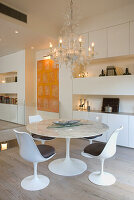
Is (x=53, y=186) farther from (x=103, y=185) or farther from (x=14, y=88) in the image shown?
(x=14, y=88)

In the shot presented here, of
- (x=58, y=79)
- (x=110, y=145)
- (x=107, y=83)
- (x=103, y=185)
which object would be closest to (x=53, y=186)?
(x=103, y=185)

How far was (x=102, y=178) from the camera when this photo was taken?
2.32 meters

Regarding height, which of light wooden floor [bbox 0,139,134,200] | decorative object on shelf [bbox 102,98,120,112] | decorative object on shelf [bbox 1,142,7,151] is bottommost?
light wooden floor [bbox 0,139,134,200]

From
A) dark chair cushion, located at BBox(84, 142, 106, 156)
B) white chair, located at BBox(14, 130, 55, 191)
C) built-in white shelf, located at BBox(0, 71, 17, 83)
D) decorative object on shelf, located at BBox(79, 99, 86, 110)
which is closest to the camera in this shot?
white chair, located at BBox(14, 130, 55, 191)

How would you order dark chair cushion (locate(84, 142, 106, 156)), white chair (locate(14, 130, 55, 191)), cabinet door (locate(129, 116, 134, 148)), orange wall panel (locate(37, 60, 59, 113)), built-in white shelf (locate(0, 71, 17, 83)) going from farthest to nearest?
built-in white shelf (locate(0, 71, 17, 83)) < orange wall panel (locate(37, 60, 59, 113)) < cabinet door (locate(129, 116, 134, 148)) < dark chair cushion (locate(84, 142, 106, 156)) < white chair (locate(14, 130, 55, 191))

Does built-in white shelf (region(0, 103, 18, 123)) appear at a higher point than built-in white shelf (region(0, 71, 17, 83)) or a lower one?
lower

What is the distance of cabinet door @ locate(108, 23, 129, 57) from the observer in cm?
357

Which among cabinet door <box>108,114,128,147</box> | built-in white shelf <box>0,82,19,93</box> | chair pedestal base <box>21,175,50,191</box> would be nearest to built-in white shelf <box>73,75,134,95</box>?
cabinet door <box>108,114,128,147</box>

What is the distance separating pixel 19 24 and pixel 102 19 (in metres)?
1.97

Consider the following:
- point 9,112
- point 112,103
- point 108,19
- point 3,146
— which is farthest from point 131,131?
point 9,112

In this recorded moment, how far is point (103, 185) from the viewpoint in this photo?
7.23ft

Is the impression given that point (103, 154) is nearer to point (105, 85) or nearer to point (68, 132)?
point (68, 132)

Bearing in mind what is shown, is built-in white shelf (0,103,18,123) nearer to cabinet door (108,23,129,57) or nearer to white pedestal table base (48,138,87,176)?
white pedestal table base (48,138,87,176)

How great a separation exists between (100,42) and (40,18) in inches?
62.7
